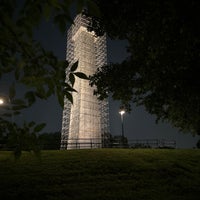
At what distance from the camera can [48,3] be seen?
1.76 meters

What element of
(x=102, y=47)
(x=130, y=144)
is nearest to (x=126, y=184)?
(x=130, y=144)

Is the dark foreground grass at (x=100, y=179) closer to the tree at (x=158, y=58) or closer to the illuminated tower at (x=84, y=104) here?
the tree at (x=158, y=58)

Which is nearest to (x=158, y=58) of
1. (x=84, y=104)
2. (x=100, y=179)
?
(x=100, y=179)

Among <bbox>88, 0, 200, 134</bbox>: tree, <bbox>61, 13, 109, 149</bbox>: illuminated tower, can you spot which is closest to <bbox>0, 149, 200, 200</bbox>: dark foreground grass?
<bbox>88, 0, 200, 134</bbox>: tree

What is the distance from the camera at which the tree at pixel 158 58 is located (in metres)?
9.83

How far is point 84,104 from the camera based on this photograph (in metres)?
56.8

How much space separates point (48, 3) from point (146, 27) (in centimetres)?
994

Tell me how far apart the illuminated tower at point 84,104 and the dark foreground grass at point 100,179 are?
31.0 m

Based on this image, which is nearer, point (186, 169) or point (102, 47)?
point (186, 169)

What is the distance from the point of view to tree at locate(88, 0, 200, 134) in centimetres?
983

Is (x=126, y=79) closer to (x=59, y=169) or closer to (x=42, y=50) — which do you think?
(x=59, y=169)

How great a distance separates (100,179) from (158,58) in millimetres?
7842

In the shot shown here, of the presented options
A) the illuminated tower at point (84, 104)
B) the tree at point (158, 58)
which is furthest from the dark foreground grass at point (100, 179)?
the illuminated tower at point (84, 104)

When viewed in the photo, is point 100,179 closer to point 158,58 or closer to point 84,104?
point 158,58
